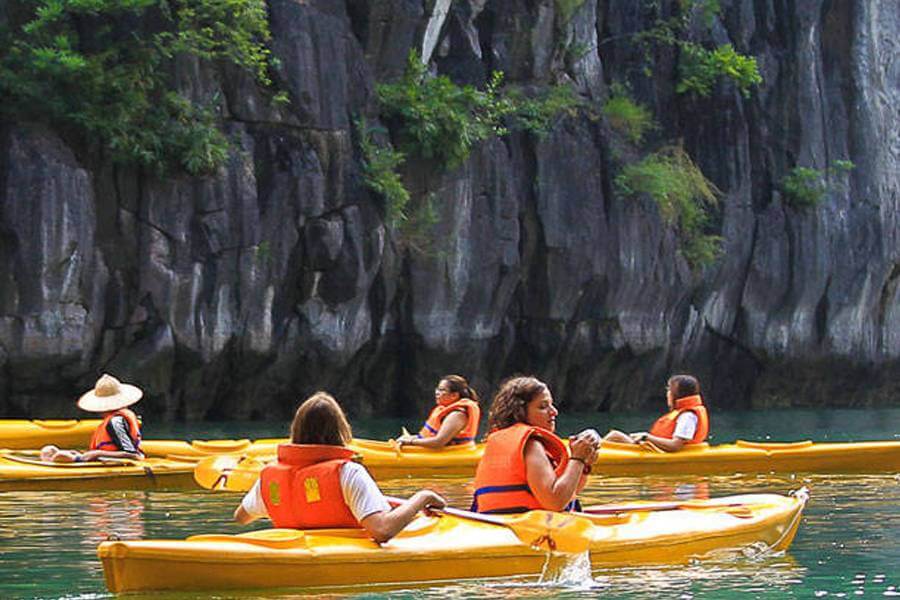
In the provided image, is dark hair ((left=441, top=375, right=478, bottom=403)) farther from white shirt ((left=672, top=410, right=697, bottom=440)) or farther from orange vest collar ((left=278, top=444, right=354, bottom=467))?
orange vest collar ((left=278, top=444, right=354, bottom=467))

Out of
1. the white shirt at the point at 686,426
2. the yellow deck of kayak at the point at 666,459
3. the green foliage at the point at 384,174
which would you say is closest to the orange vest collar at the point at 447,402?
the yellow deck of kayak at the point at 666,459

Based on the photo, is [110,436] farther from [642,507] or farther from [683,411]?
[642,507]

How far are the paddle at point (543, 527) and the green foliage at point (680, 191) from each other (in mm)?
23813

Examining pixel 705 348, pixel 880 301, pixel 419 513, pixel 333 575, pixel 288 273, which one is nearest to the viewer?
pixel 333 575

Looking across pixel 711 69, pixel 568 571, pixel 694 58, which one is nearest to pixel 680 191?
pixel 711 69

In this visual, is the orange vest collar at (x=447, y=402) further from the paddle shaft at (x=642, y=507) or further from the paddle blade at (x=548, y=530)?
the paddle blade at (x=548, y=530)

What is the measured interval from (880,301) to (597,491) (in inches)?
987

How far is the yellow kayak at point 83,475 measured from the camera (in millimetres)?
15516

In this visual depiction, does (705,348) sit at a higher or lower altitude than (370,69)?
lower

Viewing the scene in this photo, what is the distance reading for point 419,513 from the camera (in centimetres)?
1002

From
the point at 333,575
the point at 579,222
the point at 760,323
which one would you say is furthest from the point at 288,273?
the point at 333,575

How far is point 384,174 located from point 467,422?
12.6 metres

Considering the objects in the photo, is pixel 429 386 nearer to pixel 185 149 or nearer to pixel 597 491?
pixel 185 149

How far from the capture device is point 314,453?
28.6 feet
